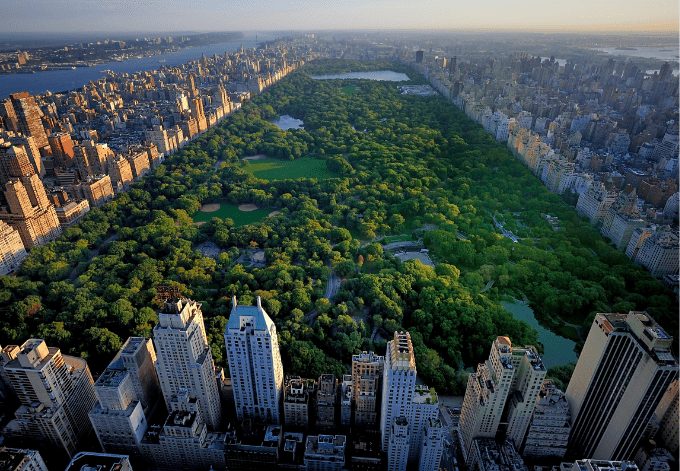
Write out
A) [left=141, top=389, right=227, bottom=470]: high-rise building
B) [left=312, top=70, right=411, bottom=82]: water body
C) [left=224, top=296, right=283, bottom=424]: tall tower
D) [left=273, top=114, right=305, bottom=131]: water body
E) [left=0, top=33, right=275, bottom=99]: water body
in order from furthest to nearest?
1. [left=312, top=70, right=411, bottom=82]: water body
2. [left=0, top=33, right=275, bottom=99]: water body
3. [left=273, top=114, right=305, bottom=131]: water body
4. [left=141, top=389, right=227, bottom=470]: high-rise building
5. [left=224, top=296, right=283, bottom=424]: tall tower

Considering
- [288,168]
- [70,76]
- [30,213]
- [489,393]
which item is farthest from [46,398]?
[70,76]

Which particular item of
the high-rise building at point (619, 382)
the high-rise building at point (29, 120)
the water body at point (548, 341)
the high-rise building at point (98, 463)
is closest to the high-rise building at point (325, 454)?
the high-rise building at point (98, 463)

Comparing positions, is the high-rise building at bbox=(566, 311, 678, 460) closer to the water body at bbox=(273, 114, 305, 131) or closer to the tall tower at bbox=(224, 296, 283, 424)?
the tall tower at bbox=(224, 296, 283, 424)

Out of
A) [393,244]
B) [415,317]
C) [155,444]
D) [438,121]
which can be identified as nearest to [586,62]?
[438,121]

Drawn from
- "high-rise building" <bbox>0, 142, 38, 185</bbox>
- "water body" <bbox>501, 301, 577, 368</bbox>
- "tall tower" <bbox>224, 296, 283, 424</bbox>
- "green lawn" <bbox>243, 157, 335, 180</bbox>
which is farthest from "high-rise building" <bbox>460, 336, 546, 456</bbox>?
"high-rise building" <bbox>0, 142, 38, 185</bbox>

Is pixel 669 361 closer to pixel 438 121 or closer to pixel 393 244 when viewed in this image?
pixel 393 244
